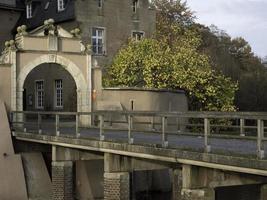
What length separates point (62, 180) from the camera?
768 inches

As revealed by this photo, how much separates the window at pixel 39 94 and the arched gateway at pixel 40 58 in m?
10.0

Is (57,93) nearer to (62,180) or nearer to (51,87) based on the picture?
(51,87)

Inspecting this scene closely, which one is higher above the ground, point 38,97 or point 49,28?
point 49,28

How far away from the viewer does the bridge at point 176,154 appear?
10.8 metres

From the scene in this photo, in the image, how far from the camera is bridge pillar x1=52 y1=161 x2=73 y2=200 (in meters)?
19.3

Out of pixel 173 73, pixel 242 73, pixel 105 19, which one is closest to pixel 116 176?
pixel 173 73

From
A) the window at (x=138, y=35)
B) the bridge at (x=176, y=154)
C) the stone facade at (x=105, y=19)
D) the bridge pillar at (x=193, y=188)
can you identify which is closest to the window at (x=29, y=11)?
the stone facade at (x=105, y=19)

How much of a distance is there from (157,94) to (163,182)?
21.3ft

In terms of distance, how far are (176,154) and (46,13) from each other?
2776 centimetres

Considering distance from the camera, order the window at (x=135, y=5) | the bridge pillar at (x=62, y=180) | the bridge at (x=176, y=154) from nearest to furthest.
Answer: the bridge at (x=176, y=154), the bridge pillar at (x=62, y=180), the window at (x=135, y=5)

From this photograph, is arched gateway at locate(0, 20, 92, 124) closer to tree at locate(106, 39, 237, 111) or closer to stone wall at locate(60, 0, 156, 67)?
tree at locate(106, 39, 237, 111)

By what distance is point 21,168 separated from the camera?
21719 millimetres

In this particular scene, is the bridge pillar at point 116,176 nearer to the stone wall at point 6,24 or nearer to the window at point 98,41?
the window at point 98,41

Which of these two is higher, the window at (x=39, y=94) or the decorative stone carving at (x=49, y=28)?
the decorative stone carving at (x=49, y=28)
